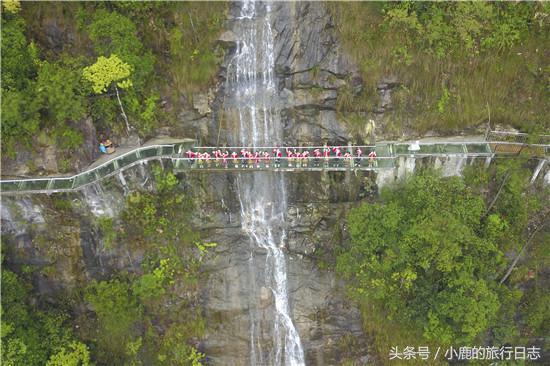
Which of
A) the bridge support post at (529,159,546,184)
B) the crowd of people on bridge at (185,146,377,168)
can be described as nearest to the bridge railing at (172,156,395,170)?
the crowd of people on bridge at (185,146,377,168)

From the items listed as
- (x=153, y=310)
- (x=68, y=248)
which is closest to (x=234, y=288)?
(x=153, y=310)

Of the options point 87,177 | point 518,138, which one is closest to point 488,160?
point 518,138

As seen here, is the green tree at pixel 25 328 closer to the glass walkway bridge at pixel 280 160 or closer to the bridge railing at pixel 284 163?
the glass walkway bridge at pixel 280 160

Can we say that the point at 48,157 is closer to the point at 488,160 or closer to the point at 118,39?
the point at 118,39

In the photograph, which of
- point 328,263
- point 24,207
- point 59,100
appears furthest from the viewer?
point 328,263

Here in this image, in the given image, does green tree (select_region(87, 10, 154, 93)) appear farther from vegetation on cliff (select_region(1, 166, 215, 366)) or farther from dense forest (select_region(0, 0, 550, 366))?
vegetation on cliff (select_region(1, 166, 215, 366))

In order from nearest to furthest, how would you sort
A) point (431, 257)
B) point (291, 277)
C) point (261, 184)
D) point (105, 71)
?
point (431, 257) < point (105, 71) < point (261, 184) < point (291, 277)

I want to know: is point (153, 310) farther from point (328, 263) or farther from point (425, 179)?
point (425, 179)
